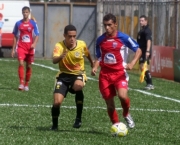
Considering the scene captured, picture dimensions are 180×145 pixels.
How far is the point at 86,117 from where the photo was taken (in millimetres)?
12820

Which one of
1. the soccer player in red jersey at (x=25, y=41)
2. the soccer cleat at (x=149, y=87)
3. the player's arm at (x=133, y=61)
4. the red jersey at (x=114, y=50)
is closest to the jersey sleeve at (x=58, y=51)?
the red jersey at (x=114, y=50)

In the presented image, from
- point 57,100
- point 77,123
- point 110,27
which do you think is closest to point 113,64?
point 110,27

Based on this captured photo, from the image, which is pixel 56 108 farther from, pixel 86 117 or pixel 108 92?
pixel 86 117

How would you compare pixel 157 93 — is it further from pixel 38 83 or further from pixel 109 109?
pixel 109 109

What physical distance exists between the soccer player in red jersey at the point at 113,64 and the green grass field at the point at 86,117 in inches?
22.0

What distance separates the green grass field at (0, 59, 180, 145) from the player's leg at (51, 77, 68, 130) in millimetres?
189

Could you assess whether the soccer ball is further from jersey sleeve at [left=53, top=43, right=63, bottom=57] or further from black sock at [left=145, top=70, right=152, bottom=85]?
black sock at [left=145, top=70, right=152, bottom=85]

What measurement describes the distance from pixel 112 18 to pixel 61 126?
6.85 ft

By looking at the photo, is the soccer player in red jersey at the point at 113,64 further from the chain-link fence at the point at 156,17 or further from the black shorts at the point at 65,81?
the chain-link fence at the point at 156,17

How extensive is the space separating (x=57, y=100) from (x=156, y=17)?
15.1m

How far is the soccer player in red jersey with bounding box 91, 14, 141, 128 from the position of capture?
35.6 ft

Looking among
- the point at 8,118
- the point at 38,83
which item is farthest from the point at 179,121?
the point at 38,83

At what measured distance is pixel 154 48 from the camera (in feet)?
79.4

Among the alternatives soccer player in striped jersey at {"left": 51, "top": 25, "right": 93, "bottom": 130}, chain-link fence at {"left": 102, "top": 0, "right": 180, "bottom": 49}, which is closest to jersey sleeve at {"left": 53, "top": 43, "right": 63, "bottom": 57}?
soccer player in striped jersey at {"left": 51, "top": 25, "right": 93, "bottom": 130}
